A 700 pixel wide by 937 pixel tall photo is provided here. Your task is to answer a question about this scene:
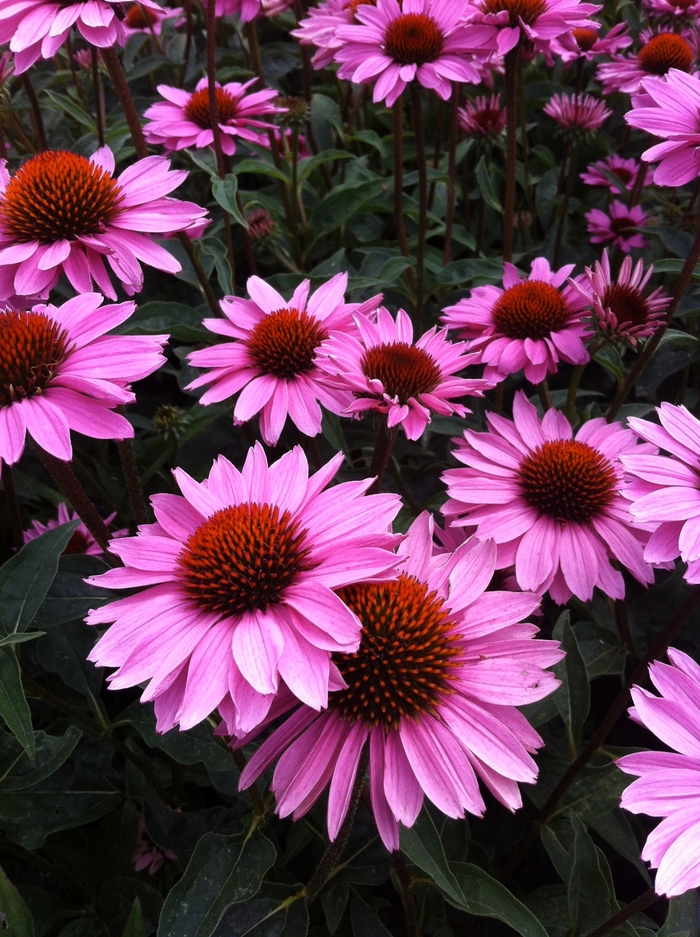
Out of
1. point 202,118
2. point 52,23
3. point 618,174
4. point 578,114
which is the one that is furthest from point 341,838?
point 618,174

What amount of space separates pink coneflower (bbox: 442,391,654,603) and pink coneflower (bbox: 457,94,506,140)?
4.07 feet

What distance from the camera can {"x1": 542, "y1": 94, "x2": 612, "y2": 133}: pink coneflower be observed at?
227 cm

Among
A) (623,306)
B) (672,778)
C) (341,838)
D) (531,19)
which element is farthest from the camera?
(531,19)

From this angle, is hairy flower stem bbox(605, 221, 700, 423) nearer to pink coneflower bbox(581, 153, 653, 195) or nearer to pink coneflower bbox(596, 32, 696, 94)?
pink coneflower bbox(596, 32, 696, 94)

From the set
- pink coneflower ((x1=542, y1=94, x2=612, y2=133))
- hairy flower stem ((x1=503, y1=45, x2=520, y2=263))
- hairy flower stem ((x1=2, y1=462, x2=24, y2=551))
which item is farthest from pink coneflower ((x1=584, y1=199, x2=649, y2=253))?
hairy flower stem ((x1=2, y1=462, x2=24, y2=551))

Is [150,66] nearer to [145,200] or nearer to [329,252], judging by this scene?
[329,252]

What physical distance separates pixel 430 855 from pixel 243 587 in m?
0.38

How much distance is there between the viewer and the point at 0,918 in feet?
3.64

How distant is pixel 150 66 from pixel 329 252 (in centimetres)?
73

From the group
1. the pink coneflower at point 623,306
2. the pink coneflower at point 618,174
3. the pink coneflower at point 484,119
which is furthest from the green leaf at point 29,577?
the pink coneflower at point 618,174

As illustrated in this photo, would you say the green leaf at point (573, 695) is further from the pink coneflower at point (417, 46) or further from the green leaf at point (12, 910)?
the pink coneflower at point (417, 46)

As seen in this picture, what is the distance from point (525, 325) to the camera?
4.97 feet

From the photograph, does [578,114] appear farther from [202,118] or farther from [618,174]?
[202,118]

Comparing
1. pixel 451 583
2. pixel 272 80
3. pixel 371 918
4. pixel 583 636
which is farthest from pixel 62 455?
pixel 272 80
